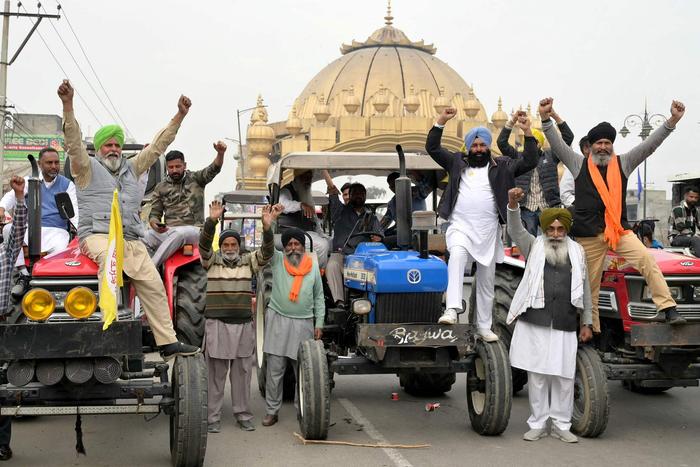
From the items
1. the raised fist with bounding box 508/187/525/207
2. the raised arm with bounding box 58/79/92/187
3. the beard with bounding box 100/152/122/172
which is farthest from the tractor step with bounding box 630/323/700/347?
the raised arm with bounding box 58/79/92/187

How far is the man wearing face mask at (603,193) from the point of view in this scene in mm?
8379

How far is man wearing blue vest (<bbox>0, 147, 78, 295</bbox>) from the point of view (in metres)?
8.06

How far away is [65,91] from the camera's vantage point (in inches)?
257

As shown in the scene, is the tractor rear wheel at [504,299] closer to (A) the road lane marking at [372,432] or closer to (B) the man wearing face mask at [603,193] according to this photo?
(B) the man wearing face mask at [603,193]

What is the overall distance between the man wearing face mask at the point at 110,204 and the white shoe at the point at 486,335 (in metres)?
2.50

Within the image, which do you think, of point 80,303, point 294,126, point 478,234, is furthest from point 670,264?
point 294,126

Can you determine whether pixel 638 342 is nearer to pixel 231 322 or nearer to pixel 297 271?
pixel 297 271

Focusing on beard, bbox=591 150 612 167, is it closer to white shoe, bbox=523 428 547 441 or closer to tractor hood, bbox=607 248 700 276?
tractor hood, bbox=607 248 700 276

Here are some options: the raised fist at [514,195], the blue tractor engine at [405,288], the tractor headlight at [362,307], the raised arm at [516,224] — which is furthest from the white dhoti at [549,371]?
the tractor headlight at [362,307]

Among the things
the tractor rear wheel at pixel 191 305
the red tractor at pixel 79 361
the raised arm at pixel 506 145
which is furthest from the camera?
the raised arm at pixel 506 145

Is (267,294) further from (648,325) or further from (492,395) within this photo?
(648,325)

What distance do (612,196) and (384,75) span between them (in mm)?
59163

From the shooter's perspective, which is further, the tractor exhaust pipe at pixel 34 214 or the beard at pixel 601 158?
the beard at pixel 601 158

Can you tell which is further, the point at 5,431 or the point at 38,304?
the point at 5,431
